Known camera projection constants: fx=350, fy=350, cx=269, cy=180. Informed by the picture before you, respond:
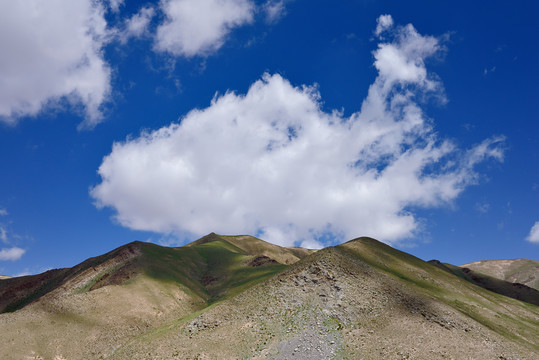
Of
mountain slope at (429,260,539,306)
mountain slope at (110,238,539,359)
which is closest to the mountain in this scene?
mountain slope at (110,238,539,359)

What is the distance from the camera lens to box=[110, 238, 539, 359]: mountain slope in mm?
48031

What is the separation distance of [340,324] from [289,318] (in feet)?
25.9

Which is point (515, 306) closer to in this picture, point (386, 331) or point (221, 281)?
point (386, 331)

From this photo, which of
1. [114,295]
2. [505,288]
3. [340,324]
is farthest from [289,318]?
[505,288]

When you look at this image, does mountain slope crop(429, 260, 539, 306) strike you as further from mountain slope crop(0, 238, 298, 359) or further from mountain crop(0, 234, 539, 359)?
mountain slope crop(0, 238, 298, 359)

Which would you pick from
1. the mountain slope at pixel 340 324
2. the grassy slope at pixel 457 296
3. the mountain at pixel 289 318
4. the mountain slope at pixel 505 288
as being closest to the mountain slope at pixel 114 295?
the mountain at pixel 289 318

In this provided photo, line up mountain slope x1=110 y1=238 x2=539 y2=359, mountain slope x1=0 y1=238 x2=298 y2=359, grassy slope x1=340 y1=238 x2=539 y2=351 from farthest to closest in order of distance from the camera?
grassy slope x1=340 y1=238 x2=539 y2=351 < mountain slope x1=0 y1=238 x2=298 y2=359 < mountain slope x1=110 y1=238 x2=539 y2=359

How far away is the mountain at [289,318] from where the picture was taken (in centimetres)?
4906

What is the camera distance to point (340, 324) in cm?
5400

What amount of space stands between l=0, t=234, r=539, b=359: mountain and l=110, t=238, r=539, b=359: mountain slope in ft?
0.63

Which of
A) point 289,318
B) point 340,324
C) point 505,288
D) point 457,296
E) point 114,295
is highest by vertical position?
point 114,295

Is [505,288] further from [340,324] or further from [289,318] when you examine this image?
[289,318]

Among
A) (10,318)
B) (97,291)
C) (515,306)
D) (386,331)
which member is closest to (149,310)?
(97,291)

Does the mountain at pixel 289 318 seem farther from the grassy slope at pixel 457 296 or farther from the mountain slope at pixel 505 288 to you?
the mountain slope at pixel 505 288
